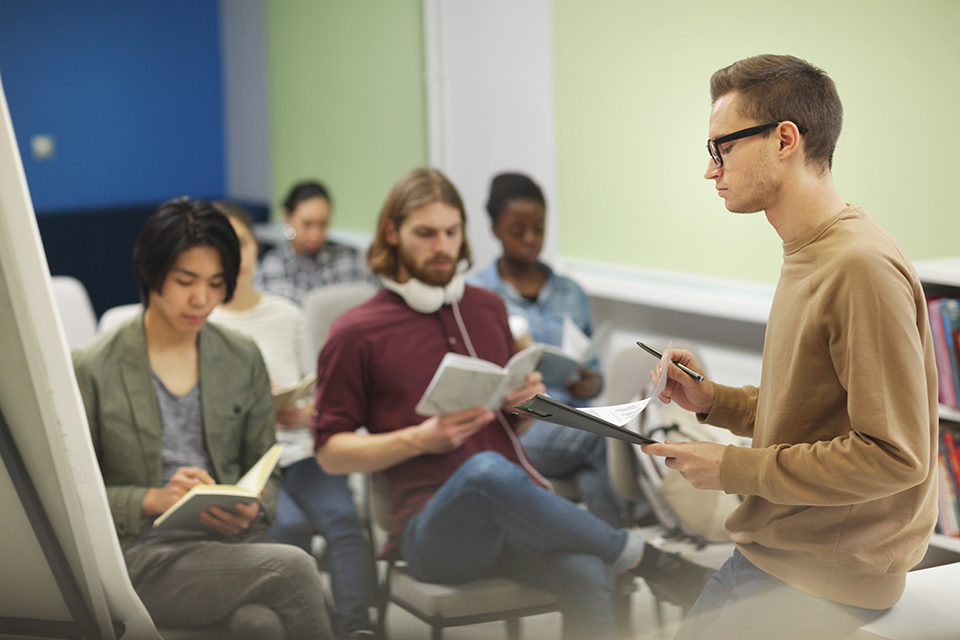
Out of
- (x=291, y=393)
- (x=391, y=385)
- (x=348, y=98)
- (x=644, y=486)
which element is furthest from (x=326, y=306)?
(x=348, y=98)

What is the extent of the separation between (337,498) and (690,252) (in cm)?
106

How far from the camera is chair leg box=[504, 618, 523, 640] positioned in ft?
4.96

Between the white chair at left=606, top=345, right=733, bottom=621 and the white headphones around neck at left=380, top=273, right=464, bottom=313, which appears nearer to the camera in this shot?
the white chair at left=606, top=345, right=733, bottom=621

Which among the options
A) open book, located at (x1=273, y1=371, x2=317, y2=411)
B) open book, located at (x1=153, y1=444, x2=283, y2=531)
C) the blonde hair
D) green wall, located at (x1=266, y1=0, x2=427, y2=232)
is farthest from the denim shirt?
green wall, located at (x1=266, y1=0, x2=427, y2=232)

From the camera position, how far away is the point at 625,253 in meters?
2.34

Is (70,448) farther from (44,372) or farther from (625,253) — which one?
(625,253)

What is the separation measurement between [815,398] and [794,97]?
0.33m

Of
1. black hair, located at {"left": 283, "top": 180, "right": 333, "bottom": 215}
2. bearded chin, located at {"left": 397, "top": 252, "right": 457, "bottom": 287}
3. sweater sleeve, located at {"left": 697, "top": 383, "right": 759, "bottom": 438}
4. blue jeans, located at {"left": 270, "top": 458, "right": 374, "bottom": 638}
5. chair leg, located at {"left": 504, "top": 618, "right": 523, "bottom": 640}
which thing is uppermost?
sweater sleeve, located at {"left": 697, "top": 383, "right": 759, "bottom": 438}

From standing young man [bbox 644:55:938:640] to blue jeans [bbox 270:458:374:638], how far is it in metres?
0.91

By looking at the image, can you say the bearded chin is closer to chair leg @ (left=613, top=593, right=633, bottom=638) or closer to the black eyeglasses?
→ chair leg @ (left=613, top=593, right=633, bottom=638)

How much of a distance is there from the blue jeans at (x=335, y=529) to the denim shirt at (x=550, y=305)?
2.36 ft

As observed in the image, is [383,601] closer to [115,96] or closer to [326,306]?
[326,306]

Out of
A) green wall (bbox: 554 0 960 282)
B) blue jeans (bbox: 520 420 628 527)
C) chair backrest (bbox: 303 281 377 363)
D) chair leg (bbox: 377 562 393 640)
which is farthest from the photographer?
chair backrest (bbox: 303 281 377 363)

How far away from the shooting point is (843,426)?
90 cm
